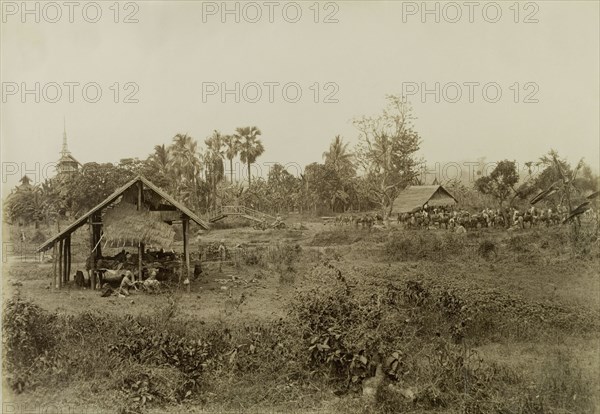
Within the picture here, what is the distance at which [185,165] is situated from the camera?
7391mm

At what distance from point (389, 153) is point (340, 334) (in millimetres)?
3274

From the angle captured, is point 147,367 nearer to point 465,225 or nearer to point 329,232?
point 329,232

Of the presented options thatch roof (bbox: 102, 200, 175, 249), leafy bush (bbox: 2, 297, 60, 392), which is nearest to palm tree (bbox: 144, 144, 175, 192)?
thatch roof (bbox: 102, 200, 175, 249)

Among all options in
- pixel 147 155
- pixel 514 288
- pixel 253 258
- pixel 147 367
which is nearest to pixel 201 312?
pixel 253 258

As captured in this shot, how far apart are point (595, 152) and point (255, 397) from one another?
218 inches

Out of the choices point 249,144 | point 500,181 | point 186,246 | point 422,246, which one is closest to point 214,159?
point 249,144

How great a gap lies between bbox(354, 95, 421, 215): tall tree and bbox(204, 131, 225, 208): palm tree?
2.03m

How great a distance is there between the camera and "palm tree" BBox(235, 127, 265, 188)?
22.0ft

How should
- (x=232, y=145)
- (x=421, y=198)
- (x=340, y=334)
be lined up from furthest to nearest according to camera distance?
(x=421, y=198), (x=232, y=145), (x=340, y=334)

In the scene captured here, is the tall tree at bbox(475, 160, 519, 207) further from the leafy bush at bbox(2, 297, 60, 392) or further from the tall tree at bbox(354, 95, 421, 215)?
the leafy bush at bbox(2, 297, 60, 392)

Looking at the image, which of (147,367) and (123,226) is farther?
(123,226)

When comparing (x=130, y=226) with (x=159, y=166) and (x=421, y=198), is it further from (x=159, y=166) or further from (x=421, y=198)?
(x=421, y=198)

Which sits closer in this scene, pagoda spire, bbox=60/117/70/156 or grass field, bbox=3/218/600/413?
grass field, bbox=3/218/600/413

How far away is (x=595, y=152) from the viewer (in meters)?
6.56
